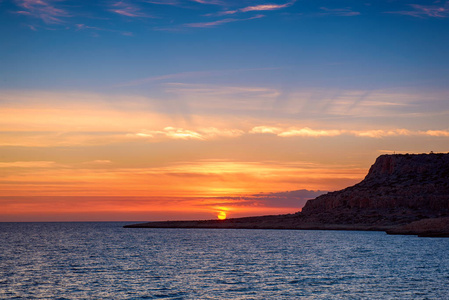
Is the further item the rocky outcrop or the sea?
the rocky outcrop

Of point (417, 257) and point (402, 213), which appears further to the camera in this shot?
point (402, 213)

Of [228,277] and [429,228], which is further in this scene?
[429,228]

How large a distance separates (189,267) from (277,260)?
14.8 metres

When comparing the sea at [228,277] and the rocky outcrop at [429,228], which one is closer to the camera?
the sea at [228,277]

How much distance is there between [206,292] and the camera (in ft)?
150

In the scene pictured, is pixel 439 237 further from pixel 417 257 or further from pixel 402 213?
pixel 417 257

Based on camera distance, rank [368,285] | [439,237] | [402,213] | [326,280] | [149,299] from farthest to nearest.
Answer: [402,213], [439,237], [326,280], [368,285], [149,299]

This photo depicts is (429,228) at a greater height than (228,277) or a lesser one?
greater

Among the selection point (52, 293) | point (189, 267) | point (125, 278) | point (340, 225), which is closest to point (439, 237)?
point (340, 225)

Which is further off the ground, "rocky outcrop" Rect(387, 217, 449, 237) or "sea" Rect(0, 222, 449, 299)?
"rocky outcrop" Rect(387, 217, 449, 237)

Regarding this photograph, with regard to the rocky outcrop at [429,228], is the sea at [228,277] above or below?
below

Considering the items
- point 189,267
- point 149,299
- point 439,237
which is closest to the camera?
point 149,299

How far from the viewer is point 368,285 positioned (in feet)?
160

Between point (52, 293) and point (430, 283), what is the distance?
34269 mm
